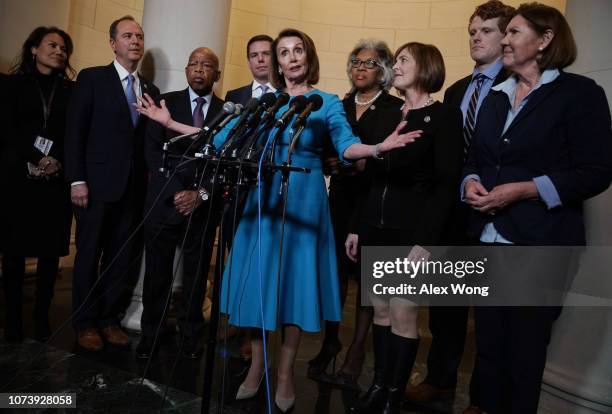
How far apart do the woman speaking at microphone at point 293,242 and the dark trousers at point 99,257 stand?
3.40ft

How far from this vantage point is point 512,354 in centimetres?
199

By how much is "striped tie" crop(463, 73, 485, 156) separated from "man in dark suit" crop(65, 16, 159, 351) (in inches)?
72.5

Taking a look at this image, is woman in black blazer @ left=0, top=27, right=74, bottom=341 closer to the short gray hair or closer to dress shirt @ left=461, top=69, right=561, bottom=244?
the short gray hair

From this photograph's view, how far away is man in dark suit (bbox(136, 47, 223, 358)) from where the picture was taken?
Result: 10.2ft

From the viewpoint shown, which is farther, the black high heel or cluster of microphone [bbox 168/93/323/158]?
the black high heel

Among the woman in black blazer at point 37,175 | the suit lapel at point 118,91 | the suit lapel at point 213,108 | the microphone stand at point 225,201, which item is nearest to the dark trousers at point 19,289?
the woman in black blazer at point 37,175

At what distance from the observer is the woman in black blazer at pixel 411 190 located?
2.27 meters

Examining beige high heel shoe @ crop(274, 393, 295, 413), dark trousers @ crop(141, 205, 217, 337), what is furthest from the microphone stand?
dark trousers @ crop(141, 205, 217, 337)

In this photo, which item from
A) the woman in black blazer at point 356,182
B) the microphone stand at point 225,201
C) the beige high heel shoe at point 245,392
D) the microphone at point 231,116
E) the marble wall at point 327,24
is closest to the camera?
the microphone stand at point 225,201

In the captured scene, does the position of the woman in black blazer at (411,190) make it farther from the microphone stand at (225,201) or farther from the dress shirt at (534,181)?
the microphone stand at (225,201)

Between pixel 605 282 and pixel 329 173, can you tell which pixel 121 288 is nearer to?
pixel 329 173

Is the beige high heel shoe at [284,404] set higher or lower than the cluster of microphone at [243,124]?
lower

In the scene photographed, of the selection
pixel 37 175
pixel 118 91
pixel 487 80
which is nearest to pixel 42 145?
pixel 37 175
